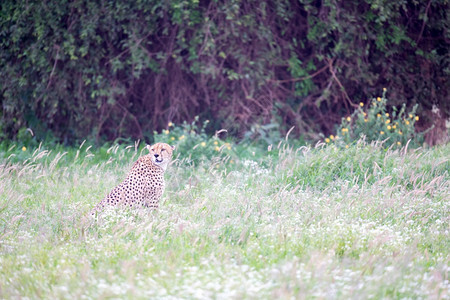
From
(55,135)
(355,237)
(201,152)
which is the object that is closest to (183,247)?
(355,237)

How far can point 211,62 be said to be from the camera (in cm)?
908

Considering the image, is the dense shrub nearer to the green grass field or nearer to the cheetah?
the green grass field

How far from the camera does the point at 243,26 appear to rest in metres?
9.14

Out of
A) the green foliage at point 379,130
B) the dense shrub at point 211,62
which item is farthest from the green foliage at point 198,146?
the green foliage at point 379,130

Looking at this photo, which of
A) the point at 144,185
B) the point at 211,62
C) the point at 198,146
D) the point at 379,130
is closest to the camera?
the point at 144,185

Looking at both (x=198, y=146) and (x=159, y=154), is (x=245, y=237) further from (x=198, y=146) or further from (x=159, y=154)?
(x=198, y=146)

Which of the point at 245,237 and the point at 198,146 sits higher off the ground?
the point at 245,237

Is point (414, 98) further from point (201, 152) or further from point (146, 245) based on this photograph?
point (146, 245)

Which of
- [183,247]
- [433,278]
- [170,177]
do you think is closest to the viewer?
[433,278]

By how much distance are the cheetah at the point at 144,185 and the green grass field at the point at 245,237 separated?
0.54 feet

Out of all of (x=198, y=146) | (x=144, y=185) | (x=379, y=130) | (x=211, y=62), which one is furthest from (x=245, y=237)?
(x=211, y=62)

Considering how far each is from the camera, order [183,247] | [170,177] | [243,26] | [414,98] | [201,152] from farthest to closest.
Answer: [414,98] < [243,26] < [201,152] < [170,177] < [183,247]

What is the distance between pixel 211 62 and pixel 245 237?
4.88 m

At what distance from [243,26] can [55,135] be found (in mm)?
3948
